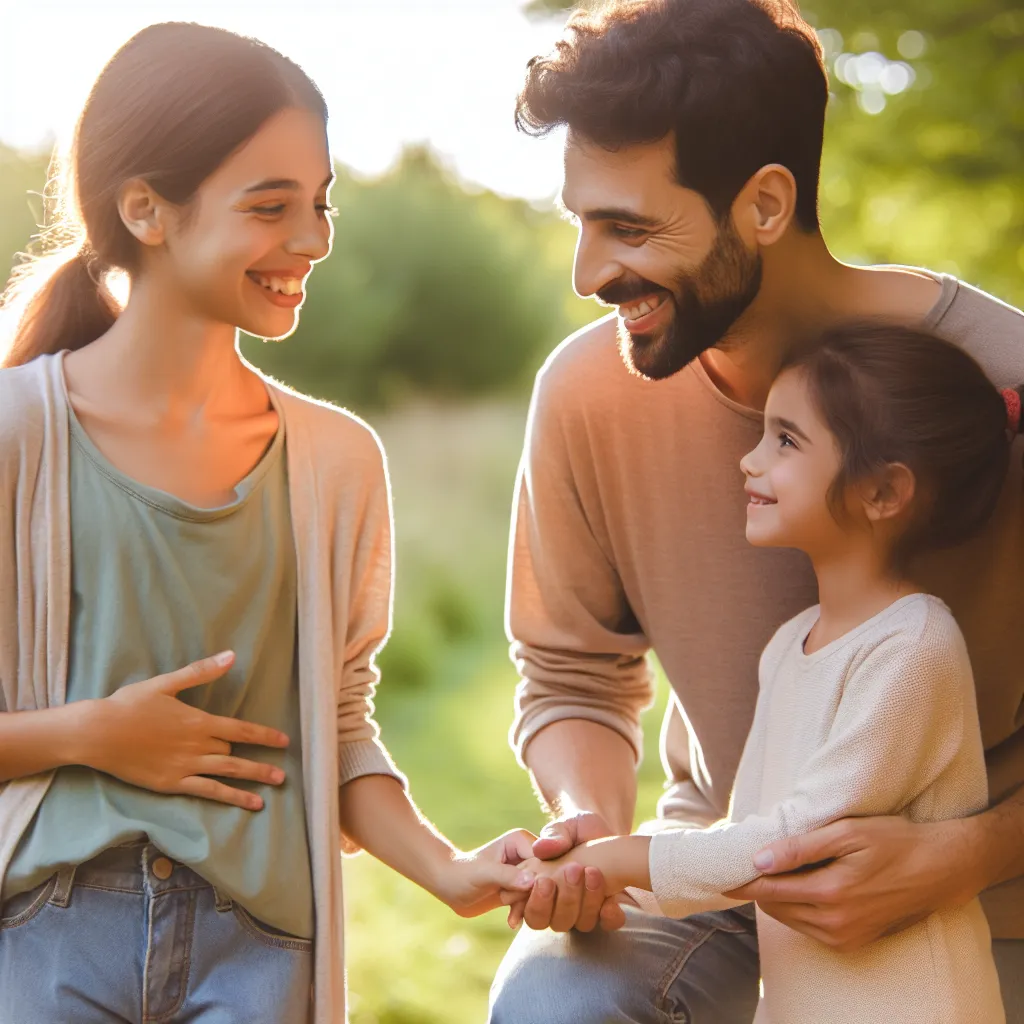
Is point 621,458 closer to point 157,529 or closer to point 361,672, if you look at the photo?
point 361,672

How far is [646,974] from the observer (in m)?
2.17

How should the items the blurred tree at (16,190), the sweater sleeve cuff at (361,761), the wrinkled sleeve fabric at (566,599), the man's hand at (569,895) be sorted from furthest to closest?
1. the blurred tree at (16,190)
2. the wrinkled sleeve fabric at (566,599)
3. the sweater sleeve cuff at (361,761)
4. the man's hand at (569,895)

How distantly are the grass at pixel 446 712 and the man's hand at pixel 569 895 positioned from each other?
1890 mm

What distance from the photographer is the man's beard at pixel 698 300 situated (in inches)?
87.9

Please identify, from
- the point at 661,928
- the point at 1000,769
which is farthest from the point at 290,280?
the point at 1000,769

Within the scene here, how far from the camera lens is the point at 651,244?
87.4 inches

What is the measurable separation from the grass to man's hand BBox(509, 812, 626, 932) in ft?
6.20

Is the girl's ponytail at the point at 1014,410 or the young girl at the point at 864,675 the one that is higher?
the girl's ponytail at the point at 1014,410

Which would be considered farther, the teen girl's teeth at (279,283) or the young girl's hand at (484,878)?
the young girl's hand at (484,878)

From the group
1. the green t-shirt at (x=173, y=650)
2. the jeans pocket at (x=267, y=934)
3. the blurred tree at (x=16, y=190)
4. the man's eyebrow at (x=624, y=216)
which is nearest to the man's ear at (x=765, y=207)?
the man's eyebrow at (x=624, y=216)

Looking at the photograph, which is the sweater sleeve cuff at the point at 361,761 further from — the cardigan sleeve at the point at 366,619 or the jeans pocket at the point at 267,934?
the jeans pocket at the point at 267,934

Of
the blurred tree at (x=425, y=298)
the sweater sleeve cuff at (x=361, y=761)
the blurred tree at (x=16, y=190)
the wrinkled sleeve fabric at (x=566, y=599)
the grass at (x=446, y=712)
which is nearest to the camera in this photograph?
the sweater sleeve cuff at (x=361, y=761)

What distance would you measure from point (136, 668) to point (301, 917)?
41 cm

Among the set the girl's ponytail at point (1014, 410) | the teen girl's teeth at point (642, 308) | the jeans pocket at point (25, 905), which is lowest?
the jeans pocket at point (25, 905)
